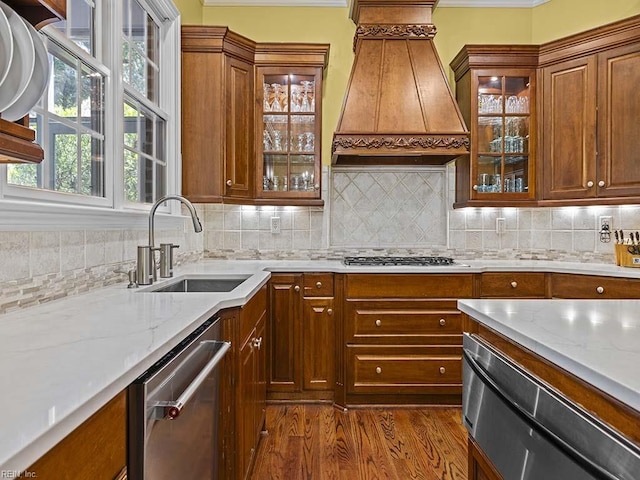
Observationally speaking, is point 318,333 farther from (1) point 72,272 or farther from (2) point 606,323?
(2) point 606,323

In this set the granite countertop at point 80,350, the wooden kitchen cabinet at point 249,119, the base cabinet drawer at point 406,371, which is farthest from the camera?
the wooden kitchen cabinet at point 249,119

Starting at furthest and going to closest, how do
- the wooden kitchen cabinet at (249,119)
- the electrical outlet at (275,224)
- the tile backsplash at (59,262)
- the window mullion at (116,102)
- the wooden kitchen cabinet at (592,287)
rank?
the electrical outlet at (275,224) → the wooden kitchen cabinet at (249,119) → the wooden kitchen cabinet at (592,287) → the window mullion at (116,102) → the tile backsplash at (59,262)

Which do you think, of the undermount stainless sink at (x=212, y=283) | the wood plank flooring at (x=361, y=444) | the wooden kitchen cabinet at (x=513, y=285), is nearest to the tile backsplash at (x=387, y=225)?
the wooden kitchen cabinet at (x=513, y=285)

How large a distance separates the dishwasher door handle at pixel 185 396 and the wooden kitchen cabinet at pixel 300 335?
4.94 ft

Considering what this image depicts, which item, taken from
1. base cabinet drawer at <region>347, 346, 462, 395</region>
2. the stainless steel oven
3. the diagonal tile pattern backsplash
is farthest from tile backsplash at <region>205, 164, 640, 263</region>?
the stainless steel oven

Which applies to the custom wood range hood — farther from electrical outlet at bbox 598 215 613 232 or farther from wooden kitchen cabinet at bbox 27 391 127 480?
wooden kitchen cabinet at bbox 27 391 127 480

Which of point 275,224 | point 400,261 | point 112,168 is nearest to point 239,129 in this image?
point 275,224

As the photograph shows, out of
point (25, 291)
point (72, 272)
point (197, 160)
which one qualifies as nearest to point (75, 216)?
point (72, 272)

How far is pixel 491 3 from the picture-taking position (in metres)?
3.75

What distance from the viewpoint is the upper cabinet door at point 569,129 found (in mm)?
3150

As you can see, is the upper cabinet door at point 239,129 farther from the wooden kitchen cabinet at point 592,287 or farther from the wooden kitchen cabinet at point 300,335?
the wooden kitchen cabinet at point 592,287

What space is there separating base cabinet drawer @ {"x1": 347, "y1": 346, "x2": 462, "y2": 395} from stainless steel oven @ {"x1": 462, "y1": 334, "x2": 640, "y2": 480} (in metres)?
1.68

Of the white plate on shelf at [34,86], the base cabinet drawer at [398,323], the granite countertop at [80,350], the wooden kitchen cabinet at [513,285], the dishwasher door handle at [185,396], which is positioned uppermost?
the white plate on shelf at [34,86]

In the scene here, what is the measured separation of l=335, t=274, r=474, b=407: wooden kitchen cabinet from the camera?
300 cm
